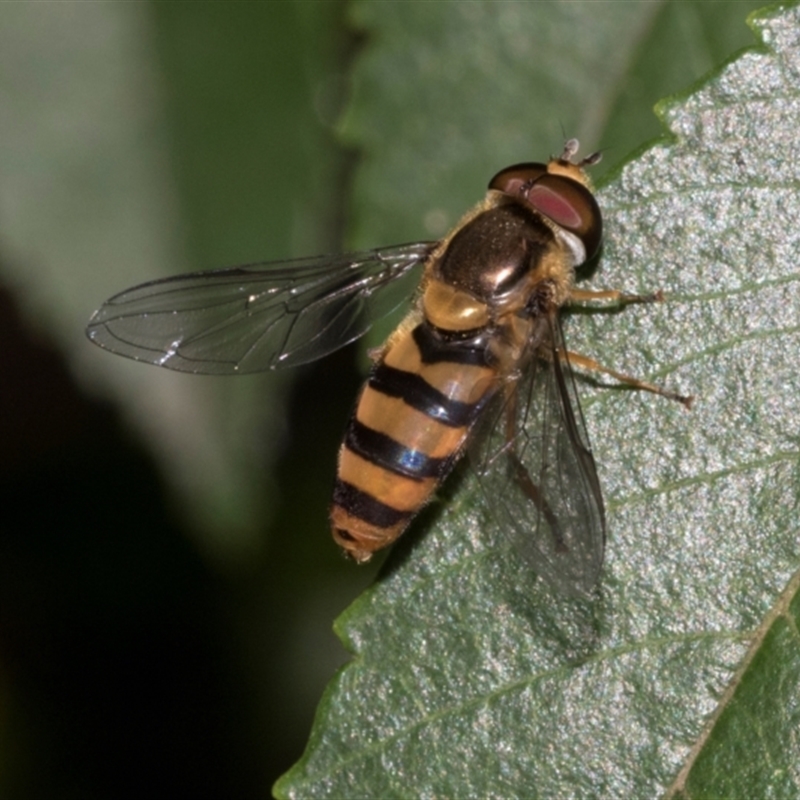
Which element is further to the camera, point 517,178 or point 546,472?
point 517,178

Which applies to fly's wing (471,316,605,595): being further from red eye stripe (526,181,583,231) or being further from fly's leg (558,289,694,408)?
red eye stripe (526,181,583,231)

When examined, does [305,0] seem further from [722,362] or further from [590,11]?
[722,362]

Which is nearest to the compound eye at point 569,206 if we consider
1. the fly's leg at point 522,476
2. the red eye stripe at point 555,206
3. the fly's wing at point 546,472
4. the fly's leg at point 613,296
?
the red eye stripe at point 555,206

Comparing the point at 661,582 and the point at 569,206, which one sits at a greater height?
the point at 569,206

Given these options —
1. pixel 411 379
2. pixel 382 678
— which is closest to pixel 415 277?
pixel 411 379

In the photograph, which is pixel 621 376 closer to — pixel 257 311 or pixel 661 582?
pixel 661 582

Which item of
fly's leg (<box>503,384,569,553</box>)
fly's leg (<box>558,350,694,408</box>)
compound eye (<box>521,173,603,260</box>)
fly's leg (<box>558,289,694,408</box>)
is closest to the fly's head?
compound eye (<box>521,173,603,260</box>)

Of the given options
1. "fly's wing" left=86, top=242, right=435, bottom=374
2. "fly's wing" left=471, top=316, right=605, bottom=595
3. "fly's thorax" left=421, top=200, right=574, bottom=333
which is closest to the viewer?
"fly's wing" left=471, top=316, right=605, bottom=595

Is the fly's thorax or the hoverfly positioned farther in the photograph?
the fly's thorax

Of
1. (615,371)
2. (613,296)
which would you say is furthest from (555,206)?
(615,371)
